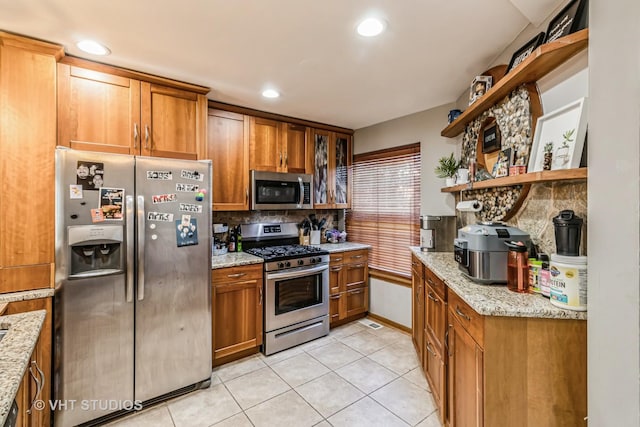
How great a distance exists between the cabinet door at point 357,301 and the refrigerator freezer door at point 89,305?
2.29 m

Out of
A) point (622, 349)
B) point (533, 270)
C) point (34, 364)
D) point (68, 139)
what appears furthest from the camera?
point (68, 139)

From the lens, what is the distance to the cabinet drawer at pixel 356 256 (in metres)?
3.54

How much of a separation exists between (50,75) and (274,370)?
110 inches

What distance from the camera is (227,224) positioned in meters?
3.22

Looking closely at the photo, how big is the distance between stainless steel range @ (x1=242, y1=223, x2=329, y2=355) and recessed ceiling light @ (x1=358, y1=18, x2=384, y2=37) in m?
2.04

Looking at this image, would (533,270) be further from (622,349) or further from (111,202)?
(111,202)

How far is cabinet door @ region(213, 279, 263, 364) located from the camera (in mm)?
2633

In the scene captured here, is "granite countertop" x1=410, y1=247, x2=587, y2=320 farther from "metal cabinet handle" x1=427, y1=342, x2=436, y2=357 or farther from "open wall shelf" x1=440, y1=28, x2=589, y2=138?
"open wall shelf" x1=440, y1=28, x2=589, y2=138

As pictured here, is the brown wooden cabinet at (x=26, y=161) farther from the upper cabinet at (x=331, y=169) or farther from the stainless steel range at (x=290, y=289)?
the upper cabinet at (x=331, y=169)

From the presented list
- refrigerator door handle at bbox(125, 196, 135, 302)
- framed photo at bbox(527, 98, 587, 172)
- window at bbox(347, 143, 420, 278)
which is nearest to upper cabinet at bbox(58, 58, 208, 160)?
refrigerator door handle at bbox(125, 196, 135, 302)

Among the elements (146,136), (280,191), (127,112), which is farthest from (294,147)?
(127,112)

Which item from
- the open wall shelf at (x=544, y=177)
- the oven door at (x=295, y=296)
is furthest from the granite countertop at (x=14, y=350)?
Result: the open wall shelf at (x=544, y=177)

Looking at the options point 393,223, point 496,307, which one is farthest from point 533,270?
point 393,223

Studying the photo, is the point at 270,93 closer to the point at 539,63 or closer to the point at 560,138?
the point at 539,63
